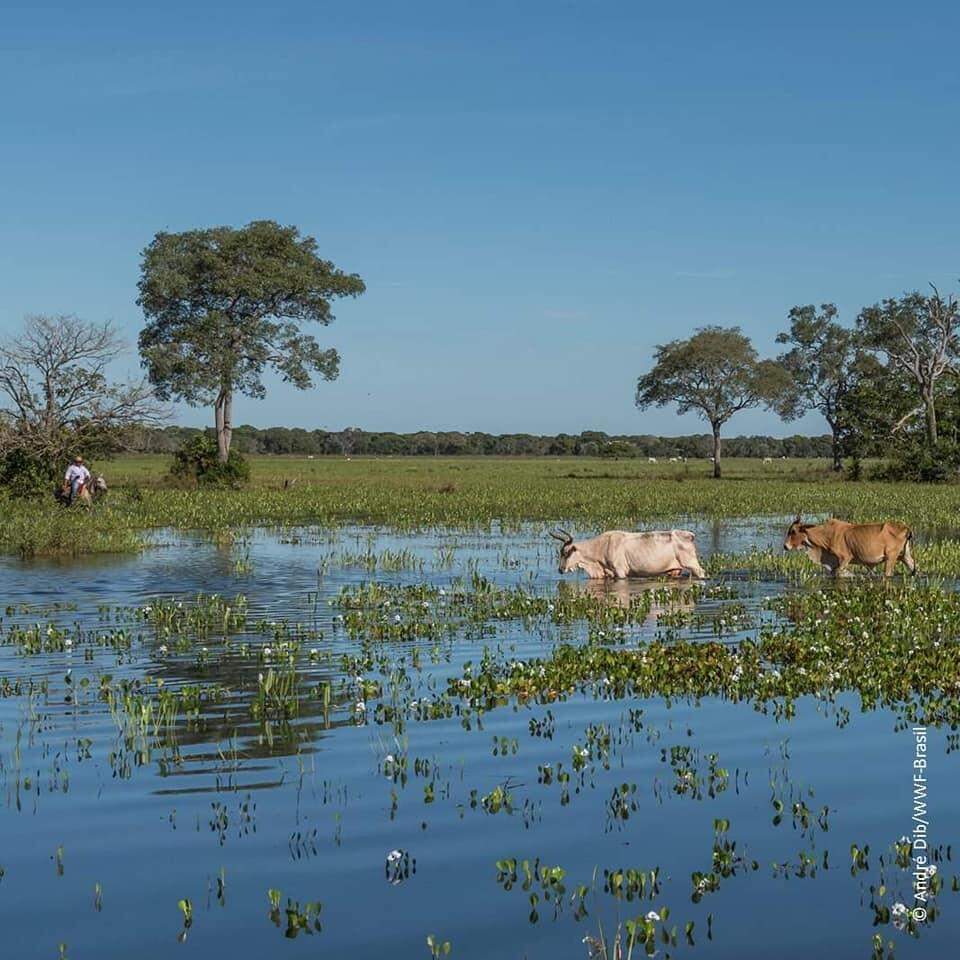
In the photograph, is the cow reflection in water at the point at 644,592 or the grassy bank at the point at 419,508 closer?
the cow reflection in water at the point at 644,592

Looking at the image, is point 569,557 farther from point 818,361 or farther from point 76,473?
point 818,361

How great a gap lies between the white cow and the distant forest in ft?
456

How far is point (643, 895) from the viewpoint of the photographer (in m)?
6.49

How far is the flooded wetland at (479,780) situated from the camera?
623 centimetres

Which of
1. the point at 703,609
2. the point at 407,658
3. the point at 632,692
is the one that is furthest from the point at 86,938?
the point at 703,609

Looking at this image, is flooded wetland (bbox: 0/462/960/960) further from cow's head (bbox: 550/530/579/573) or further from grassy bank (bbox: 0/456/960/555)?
grassy bank (bbox: 0/456/960/555)

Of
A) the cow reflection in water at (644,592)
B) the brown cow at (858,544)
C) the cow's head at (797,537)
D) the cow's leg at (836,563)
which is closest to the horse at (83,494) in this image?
the cow reflection in water at (644,592)

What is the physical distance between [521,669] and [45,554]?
1642 cm

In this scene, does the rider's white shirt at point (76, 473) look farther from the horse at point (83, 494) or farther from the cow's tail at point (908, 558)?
the cow's tail at point (908, 558)

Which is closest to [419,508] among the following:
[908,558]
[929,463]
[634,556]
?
[634,556]

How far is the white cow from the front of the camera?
21.6 meters

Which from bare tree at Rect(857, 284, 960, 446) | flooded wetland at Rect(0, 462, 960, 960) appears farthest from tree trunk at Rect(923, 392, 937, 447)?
flooded wetland at Rect(0, 462, 960, 960)

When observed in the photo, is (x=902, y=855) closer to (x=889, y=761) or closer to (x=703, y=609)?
(x=889, y=761)

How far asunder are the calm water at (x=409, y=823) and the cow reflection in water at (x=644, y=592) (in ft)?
18.5
